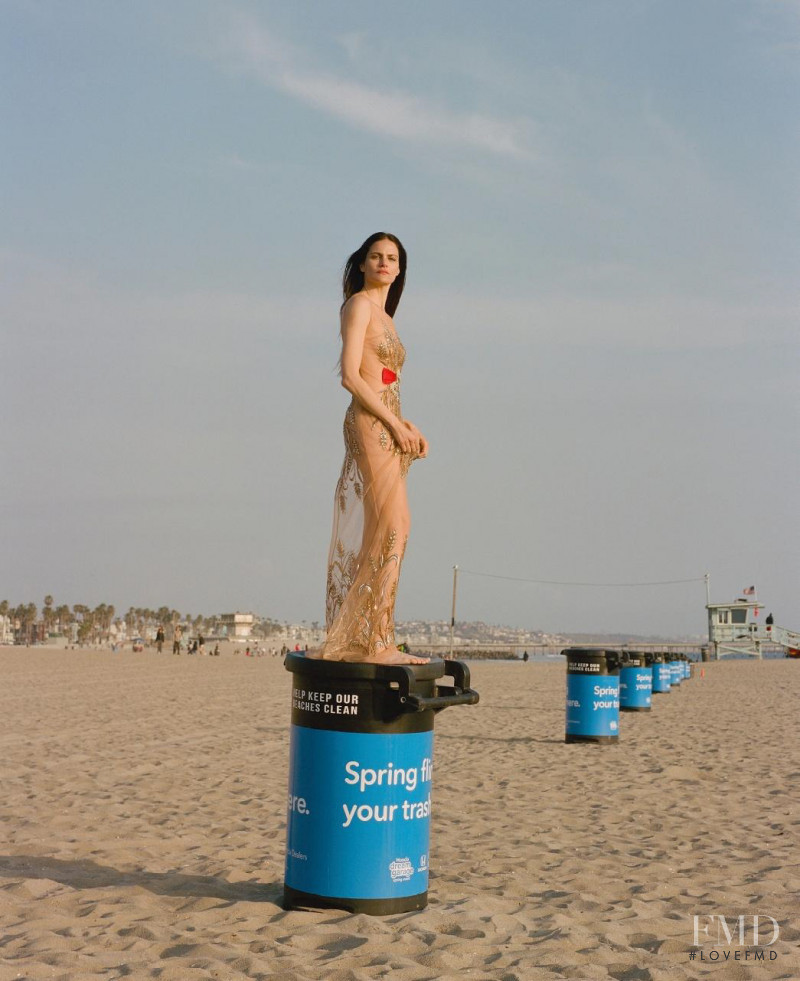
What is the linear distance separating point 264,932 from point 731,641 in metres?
68.9

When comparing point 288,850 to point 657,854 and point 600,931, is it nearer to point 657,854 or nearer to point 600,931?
point 600,931

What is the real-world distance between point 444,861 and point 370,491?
277 cm

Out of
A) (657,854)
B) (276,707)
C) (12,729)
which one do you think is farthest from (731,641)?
(657,854)

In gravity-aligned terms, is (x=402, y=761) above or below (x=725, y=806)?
above

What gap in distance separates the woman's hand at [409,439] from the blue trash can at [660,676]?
22.4 meters

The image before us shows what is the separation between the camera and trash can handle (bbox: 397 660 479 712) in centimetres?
484

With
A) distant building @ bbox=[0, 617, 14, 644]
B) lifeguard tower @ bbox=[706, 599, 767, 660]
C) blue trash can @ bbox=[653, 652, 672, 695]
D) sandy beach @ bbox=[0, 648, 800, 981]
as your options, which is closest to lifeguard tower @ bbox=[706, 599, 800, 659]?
lifeguard tower @ bbox=[706, 599, 767, 660]

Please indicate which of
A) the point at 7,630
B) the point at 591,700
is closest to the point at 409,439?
the point at 591,700

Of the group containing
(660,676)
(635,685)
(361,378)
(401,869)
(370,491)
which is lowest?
(401,869)

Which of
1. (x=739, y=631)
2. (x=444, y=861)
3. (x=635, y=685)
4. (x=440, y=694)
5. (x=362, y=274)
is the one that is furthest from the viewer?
(x=739, y=631)

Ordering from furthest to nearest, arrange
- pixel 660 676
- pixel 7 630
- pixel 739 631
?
pixel 7 630
pixel 739 631
pixel 660 676

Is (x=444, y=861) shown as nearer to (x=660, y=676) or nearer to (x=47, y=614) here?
(x=660, y=676)

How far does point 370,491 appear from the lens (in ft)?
17.3

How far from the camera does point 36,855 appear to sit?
262 inches
